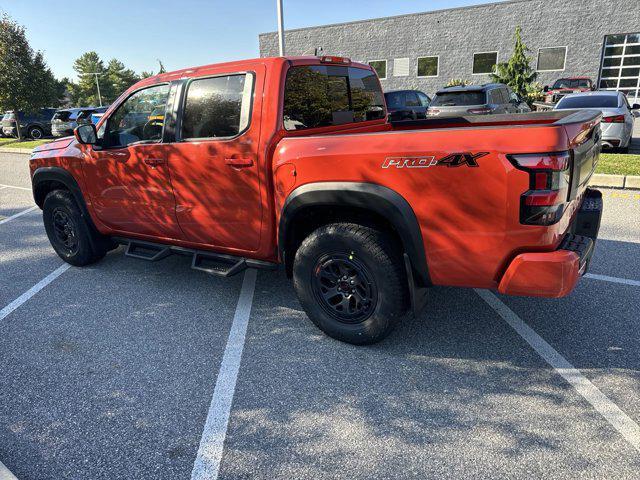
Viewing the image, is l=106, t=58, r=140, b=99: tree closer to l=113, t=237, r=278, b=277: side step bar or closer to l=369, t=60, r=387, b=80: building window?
l=369, t=60, r=387, b=80: building window

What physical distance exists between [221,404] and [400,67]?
32.5 metres

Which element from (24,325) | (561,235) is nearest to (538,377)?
(561,235)

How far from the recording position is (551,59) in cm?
2755

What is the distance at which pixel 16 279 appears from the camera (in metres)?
4.73

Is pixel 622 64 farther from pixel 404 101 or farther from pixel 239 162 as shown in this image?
pixel 239 162

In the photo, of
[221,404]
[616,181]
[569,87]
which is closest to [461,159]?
[221,404]

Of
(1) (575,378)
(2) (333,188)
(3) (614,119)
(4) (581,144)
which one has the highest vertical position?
(4) (581,144)

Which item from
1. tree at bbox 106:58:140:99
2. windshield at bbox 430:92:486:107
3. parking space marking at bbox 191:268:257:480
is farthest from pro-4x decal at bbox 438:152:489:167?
tree at bbox 106:58:140:99

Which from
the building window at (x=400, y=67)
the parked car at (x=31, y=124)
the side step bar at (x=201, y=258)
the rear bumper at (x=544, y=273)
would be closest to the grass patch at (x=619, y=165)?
the rear bumper at (x=544, y=273)

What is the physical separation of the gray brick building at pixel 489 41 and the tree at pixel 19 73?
1413 centimetres

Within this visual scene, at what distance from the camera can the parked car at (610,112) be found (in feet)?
33.2

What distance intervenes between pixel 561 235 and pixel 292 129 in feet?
6.32

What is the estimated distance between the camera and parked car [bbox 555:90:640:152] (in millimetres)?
10109

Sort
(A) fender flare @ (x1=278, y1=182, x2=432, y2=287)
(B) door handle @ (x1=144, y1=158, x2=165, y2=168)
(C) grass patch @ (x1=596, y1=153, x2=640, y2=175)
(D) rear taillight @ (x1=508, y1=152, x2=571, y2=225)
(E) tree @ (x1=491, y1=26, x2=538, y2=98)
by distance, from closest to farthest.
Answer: (D) rear taillight @ (x1=508, y1=152, x2=571, y2=225)
(A) fender flare @ (x1=278, y1=182, x2=432, y2=287)
(B) door handle @ (x1=144, y1=158, x2=165, y2=168)
(C) grass patch @ (x1=596, y1=153, x2=640, y2=175)
(E) tree @ (x1=491, y1=26, x2=538, y2=98)
